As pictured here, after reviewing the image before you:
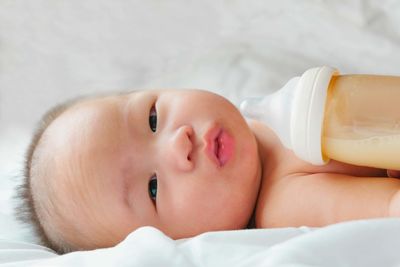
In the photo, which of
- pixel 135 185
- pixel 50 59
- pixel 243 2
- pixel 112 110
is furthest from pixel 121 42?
pixel 135 185

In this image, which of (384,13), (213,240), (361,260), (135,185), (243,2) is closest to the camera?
(361,260)

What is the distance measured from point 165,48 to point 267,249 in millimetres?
923

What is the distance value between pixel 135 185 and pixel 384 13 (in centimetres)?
68

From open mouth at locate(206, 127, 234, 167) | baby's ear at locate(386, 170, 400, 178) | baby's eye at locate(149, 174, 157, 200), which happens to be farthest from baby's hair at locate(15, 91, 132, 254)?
baby's ear at locate(386, 170, 400, 178)

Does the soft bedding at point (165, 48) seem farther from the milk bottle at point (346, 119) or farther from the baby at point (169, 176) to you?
the milk bottle at point (346, 119)

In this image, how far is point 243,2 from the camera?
168 cm

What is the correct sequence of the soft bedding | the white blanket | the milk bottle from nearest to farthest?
the white blanket < the milk bottle < the soft bedding

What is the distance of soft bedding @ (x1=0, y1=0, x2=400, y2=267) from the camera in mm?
1522

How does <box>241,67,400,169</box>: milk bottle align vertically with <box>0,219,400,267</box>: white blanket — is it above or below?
above

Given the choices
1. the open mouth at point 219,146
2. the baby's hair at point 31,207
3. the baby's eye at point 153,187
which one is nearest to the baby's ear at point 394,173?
the open mouth at point 219,146

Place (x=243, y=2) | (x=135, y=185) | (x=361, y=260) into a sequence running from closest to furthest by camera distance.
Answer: (x=361, y=260) < (x=135, y=185) < (x=243, y=2)

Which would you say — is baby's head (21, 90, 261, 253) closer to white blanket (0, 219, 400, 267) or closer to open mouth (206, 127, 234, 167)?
open mouth (206, 127, 234, 167)

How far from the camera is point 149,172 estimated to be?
119cm

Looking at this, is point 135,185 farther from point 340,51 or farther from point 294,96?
point 340,51
